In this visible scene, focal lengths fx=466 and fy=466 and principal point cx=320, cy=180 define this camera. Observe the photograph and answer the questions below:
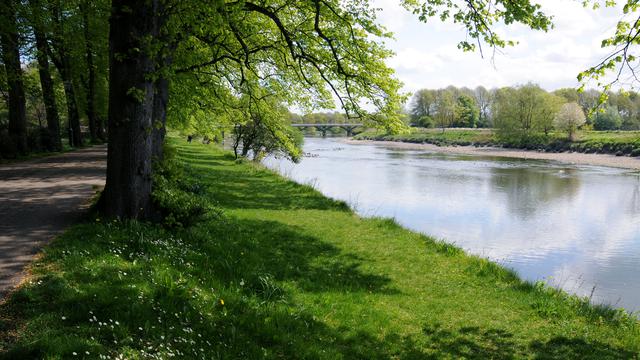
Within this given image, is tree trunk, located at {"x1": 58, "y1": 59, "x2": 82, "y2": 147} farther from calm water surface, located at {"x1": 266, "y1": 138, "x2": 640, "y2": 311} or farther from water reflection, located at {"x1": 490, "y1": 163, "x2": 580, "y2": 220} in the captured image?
water reflection, located at {"x1": 490, "y1": 163, "x2": 580, "y2": 220}

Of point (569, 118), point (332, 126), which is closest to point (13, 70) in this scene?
point (569, 118)

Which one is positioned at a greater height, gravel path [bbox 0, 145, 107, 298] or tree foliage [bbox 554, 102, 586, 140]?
tree foliage [bbox 554, 102, 586, 140]

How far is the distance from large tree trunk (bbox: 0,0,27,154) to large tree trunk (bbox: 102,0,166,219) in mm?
13555

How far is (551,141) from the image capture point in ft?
245

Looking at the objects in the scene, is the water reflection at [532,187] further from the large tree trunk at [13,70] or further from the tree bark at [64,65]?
the tree bark at [64,65]

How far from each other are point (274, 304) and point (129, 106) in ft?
16.0

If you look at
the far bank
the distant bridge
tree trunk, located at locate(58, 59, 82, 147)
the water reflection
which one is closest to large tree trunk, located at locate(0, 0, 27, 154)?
tree trunk, located at locate(58, 59, 82, 147)

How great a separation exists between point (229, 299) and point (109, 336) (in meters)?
2.19

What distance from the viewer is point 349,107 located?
1537 centimetres

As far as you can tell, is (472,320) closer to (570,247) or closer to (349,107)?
(349,107)

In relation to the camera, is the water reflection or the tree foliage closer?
the water reflection

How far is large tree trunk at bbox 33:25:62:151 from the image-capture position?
75.9ft

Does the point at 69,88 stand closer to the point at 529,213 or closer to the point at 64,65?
the point at 64,65

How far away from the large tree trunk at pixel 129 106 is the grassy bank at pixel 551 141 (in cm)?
3340
